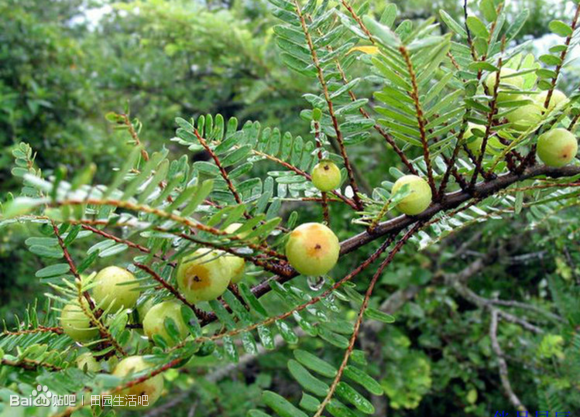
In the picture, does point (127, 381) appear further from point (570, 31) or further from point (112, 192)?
point (570, 31)

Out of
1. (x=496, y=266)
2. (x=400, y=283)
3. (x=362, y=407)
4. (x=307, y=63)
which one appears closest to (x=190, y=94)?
(x=400, y=283)

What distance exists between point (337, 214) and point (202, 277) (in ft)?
→ 4.03

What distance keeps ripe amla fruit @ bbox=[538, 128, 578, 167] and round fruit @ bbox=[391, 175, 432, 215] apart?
11cm

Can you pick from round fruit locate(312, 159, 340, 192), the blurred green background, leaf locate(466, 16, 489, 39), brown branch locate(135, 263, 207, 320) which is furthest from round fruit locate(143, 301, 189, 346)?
the blurred green background

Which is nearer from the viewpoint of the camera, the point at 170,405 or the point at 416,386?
the point at 416,386

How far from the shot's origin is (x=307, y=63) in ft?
1.49

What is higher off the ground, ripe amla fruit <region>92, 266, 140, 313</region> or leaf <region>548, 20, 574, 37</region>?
leaf <region>548, 20, 574, 37</region>

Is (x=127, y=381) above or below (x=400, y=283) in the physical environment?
above

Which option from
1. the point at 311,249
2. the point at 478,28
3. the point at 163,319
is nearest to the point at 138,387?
the point at 163,319

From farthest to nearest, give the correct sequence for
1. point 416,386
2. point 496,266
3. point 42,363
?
point 496,266 < point 416,386 < point 42,363

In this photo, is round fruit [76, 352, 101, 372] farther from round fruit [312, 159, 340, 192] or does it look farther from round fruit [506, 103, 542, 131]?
round fruit [506, 103, 542, 131]

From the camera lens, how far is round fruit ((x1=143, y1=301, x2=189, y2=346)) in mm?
398

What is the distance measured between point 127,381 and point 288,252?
0.16m

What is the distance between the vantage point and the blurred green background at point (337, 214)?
4.69 feet
